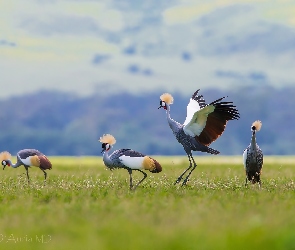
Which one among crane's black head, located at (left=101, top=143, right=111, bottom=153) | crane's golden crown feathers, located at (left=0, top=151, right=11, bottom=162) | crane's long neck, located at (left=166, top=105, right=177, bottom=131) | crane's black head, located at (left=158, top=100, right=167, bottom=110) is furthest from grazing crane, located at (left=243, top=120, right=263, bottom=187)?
crane's golden crown feathers, located at (left=0, top=151, right=11, bottom=162)

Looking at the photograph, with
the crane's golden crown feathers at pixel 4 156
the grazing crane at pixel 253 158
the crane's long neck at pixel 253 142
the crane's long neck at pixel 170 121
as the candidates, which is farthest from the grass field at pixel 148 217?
the crane's golden crown feathers at pixel 4 156

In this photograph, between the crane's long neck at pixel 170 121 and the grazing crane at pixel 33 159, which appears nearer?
the crane's long neck at pixel 170 121

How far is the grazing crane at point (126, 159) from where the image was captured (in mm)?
16094

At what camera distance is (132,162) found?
53.0ft

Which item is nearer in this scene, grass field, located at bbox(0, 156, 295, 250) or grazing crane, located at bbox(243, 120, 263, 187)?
grass field, located at bbox(0, 156, 295, 250)

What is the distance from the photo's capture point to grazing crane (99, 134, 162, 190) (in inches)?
634

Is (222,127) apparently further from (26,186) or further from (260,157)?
(26,186)

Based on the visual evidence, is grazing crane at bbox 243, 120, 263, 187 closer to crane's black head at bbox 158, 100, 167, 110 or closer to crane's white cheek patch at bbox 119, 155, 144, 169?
→ crane's black head at bbox 158, 100, 167, 110

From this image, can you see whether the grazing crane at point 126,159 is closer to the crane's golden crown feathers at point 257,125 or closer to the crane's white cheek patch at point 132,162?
the crane's white cheek patch at point 132,162

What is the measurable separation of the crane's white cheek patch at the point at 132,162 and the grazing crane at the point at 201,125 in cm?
170

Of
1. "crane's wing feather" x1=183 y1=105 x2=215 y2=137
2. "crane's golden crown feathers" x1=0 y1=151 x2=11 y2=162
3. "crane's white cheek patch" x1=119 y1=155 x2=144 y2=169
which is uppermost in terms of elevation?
"crane's wing feather" x1=183 y1=105 x2=215 y2=137

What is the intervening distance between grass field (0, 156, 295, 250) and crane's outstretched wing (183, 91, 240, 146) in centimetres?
151

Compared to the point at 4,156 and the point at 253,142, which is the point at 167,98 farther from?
the point at 4,156

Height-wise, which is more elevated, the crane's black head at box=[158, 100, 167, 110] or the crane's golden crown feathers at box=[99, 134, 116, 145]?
the crane's black head at box=[158, 100, 167, 110]
